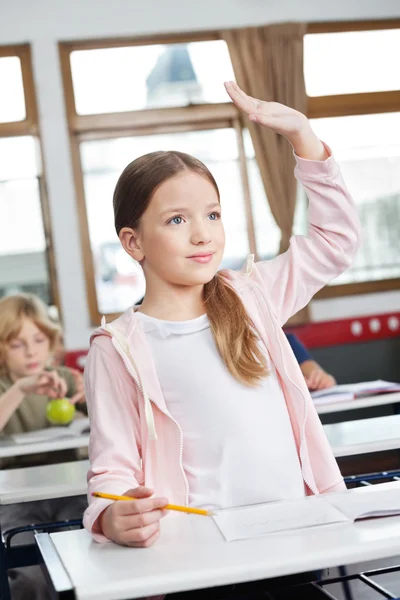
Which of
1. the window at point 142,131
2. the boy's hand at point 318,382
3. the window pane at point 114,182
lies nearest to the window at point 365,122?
the window at point 142,131

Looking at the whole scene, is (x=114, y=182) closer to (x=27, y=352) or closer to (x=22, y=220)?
(x=22, y=220)

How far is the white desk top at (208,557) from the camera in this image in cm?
90

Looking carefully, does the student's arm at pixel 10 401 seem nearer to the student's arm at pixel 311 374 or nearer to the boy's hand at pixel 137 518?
the student's arm at pixel 311 374

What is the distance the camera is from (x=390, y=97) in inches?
243

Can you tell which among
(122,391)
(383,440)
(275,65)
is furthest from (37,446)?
(275,65)

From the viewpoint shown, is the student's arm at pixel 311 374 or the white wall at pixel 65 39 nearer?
the student's arm at pixel 311 374

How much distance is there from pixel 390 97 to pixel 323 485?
17.5 ft

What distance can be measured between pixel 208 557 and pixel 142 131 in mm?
5057

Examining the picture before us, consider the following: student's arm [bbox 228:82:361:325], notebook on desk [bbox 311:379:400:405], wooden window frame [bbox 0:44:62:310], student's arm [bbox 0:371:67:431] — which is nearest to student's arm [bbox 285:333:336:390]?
notebook on desk [bbox 311:379:400:405]

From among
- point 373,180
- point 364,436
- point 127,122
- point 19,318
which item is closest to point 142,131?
point 127,122

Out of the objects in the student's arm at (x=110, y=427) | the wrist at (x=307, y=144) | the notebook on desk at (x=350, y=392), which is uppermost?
the wrist at (x=307, y=144)

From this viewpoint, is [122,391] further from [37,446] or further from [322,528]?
[37,446]

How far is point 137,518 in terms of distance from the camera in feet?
3.39

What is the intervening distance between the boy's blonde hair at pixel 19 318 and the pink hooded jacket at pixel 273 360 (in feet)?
6.84
